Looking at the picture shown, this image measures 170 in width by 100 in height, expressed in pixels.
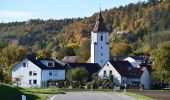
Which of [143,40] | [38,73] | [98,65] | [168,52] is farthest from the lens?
[143,40]

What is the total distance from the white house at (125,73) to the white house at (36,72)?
7.66 metres

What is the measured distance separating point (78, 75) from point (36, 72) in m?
8.70

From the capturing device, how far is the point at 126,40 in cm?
19962

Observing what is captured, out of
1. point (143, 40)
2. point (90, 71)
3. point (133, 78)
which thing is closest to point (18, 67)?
point (90, 71)

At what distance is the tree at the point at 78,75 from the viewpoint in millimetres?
92500

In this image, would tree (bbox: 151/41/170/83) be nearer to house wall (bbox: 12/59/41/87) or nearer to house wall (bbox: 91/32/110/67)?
house wall (bbox: 12/59/41/87)

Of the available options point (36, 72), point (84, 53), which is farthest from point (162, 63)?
point (84, 53)

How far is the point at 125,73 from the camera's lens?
9512 cm

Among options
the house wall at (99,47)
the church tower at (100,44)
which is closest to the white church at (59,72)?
the church tower at (100,44)

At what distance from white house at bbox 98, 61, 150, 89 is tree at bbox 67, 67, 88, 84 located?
3.73 metres

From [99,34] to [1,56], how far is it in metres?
19.0

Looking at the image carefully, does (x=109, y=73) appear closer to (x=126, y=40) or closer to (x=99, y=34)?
(x=99, y=34)

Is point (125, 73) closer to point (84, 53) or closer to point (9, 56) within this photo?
point (9, 56)

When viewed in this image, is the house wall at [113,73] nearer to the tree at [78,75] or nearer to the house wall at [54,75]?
the tree at [78,75]
